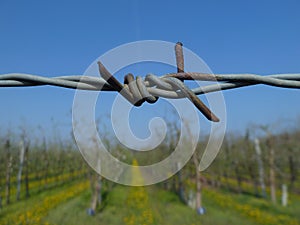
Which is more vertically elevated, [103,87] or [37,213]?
[103,87]

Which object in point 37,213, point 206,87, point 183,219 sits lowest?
point 183,219

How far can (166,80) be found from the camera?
48 centimetres

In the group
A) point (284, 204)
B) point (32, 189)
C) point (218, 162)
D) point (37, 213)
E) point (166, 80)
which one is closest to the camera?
point (166, 80)

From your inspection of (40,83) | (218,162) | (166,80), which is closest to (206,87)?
(166,80)

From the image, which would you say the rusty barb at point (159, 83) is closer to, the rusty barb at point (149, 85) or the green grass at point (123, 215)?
the rusty barb at point (149, 85)

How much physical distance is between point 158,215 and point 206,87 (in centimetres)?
638

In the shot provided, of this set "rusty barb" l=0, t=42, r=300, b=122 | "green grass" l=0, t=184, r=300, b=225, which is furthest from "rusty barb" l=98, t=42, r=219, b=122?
"green grass" l=0, t=184, r=300, b=225

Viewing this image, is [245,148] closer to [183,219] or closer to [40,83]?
[183,219]

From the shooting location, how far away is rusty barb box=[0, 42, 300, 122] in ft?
1.50

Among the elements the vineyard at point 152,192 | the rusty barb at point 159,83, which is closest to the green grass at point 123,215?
the vineyard at point 152,192

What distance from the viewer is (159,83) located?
473mm

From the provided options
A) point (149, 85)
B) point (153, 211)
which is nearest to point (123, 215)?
point (153, 211)

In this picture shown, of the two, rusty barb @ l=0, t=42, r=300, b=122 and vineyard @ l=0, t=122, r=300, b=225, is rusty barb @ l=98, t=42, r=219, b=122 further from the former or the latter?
vineyard @ l=0, t=122, r=300, b=225

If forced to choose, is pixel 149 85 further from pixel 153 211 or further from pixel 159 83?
pixel 153 211
